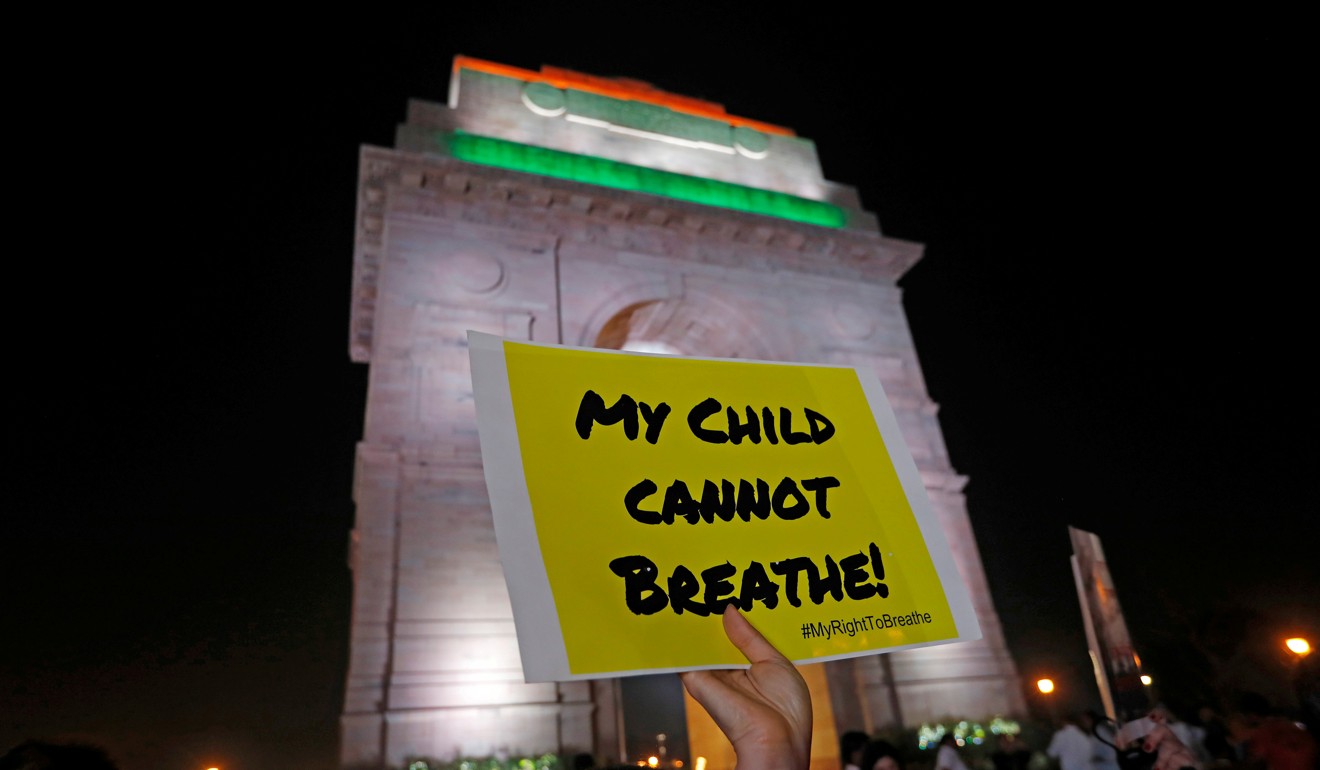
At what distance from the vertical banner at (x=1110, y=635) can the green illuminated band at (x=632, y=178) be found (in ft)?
40.6

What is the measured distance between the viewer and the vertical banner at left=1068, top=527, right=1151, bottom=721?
6.38m

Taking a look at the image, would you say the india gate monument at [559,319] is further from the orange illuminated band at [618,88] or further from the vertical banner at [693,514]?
the vertical banner at [693,514]

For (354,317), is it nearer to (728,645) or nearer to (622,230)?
(622,230)

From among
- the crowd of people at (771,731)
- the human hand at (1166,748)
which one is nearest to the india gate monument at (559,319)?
the crowd of people at (771,731)

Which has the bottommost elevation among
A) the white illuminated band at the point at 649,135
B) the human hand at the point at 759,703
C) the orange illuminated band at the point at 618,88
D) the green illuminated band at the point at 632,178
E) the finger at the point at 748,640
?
the human hand at the point at 759,703

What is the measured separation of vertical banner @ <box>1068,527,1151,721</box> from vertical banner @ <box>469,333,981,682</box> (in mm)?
4745

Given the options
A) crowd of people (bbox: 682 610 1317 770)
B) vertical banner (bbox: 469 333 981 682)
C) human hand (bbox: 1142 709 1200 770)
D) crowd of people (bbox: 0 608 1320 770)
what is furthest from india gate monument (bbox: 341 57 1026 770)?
vertical banner (bbox: 469 333 981 682)

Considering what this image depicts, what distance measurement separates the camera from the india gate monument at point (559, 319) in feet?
38.1

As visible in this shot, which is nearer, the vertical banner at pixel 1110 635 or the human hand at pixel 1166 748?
the human hand at pixel 1166 748

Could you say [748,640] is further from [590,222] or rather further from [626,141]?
[626,141]

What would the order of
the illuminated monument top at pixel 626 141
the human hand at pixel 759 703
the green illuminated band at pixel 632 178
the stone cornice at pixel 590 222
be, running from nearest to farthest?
1. the human hand at pixel 759 703
2. the stone cornice at pixel 590 222
3. the green illuminated band at pixel 632 178
4. the illuminated monument top at pixel 626 141

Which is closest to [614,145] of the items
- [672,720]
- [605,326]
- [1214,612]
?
[605,326]

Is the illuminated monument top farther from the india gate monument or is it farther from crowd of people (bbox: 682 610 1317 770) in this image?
crowd of people (bbox: 682 610 1317 770)

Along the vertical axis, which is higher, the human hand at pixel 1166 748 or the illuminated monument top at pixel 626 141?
the illuminated monument top at pixel 626 141
